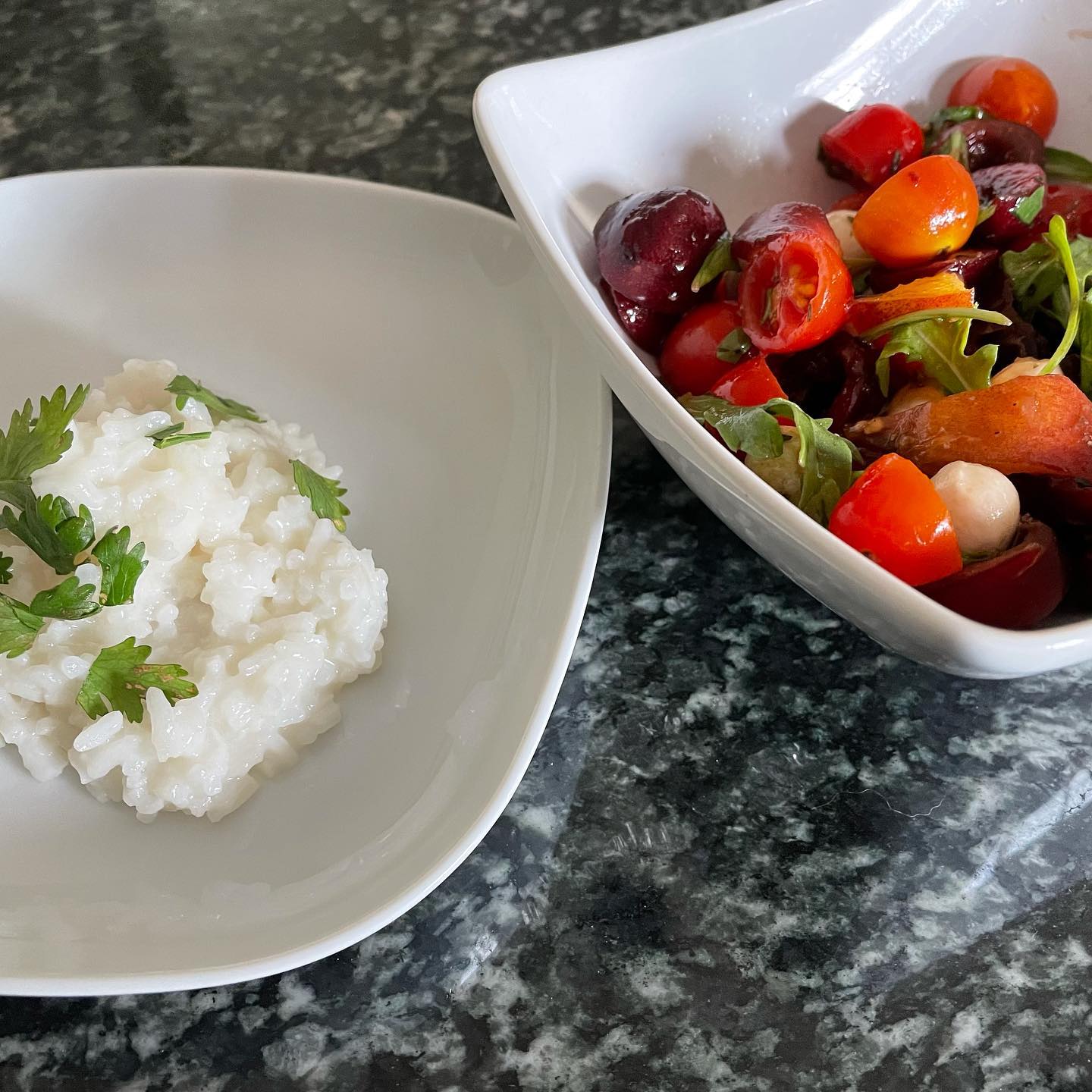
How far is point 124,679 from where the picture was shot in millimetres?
789

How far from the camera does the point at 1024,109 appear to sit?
A: 112cm

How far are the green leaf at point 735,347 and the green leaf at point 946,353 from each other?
0.11 m

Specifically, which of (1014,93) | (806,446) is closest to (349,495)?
(806,446)

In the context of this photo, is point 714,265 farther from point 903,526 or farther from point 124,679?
point 124,679

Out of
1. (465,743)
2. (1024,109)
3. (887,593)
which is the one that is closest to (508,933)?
(465,743)

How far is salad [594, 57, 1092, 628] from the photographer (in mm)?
746

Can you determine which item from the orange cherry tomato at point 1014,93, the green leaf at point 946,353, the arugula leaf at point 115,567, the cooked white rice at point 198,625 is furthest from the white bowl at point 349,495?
the orange cherry tomato at point 1014,93

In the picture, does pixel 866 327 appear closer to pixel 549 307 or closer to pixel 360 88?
pixel 549 307

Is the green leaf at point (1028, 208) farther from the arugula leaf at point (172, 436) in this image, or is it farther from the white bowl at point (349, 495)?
the arugula leaf at point (172, 436)

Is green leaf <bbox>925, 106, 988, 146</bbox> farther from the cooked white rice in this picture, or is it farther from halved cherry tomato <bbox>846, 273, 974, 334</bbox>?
the cooked white rice

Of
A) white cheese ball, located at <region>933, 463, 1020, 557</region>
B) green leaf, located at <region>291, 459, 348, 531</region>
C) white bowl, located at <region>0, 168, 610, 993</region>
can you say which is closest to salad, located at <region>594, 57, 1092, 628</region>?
white cheese ball, located at <region>933, 463, 1020, 557</region>

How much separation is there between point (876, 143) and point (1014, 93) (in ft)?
0.65

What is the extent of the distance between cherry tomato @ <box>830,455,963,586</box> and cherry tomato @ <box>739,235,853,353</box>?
0.53 feet

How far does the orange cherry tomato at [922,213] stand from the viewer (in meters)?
0.90
